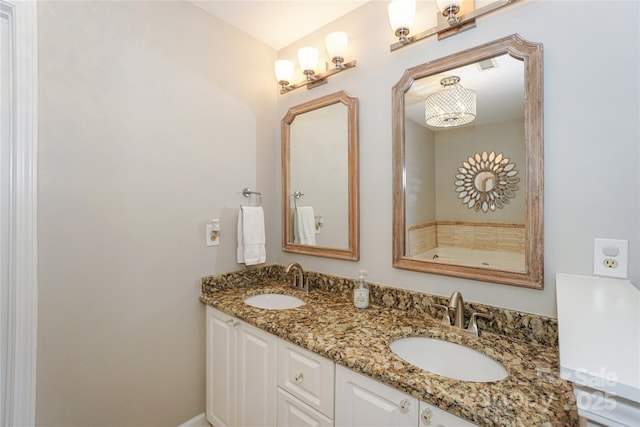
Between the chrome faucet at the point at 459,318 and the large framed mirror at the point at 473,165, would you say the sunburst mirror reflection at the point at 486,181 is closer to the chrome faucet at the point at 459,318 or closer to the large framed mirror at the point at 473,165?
the large framed mirror at the point at 473,165

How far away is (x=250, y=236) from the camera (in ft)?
6.02

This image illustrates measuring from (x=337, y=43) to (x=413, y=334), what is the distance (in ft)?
4.96

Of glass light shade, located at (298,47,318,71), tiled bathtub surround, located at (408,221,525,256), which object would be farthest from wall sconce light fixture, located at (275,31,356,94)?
tiled bathtub surround, located at (408,221,525,256)

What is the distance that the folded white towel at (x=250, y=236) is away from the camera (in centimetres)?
182

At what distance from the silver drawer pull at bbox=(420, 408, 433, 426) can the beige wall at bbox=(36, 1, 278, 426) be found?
1319mm

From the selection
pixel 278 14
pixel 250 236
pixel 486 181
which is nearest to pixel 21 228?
pixel 250 236

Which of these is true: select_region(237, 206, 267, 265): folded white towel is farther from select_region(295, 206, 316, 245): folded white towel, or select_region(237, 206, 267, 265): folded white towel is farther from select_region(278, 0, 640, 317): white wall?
select_region(278, 0, 640, 317): white wall

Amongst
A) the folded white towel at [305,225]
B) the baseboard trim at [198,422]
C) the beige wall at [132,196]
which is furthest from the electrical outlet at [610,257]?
the baseboard trim at [198,422]

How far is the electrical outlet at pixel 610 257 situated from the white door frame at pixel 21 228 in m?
2.09

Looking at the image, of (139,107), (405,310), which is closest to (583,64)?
(405,310)

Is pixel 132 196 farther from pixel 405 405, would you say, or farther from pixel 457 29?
pixel 457 29

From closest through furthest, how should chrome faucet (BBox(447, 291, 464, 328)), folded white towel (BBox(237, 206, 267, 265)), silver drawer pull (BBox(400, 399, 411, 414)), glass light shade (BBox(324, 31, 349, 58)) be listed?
silver drawer pull (BBox(400, 399, 411, 414)) → chrome faucet (BBox(447, 291, 464, 328)) → glass light shade (BBox(324, 31, 349, 58)) → folded white towel (BBox(237, 206, 267, 265))

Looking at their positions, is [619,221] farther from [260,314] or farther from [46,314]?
[46,314]

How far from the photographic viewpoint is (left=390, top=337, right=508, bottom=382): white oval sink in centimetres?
102
